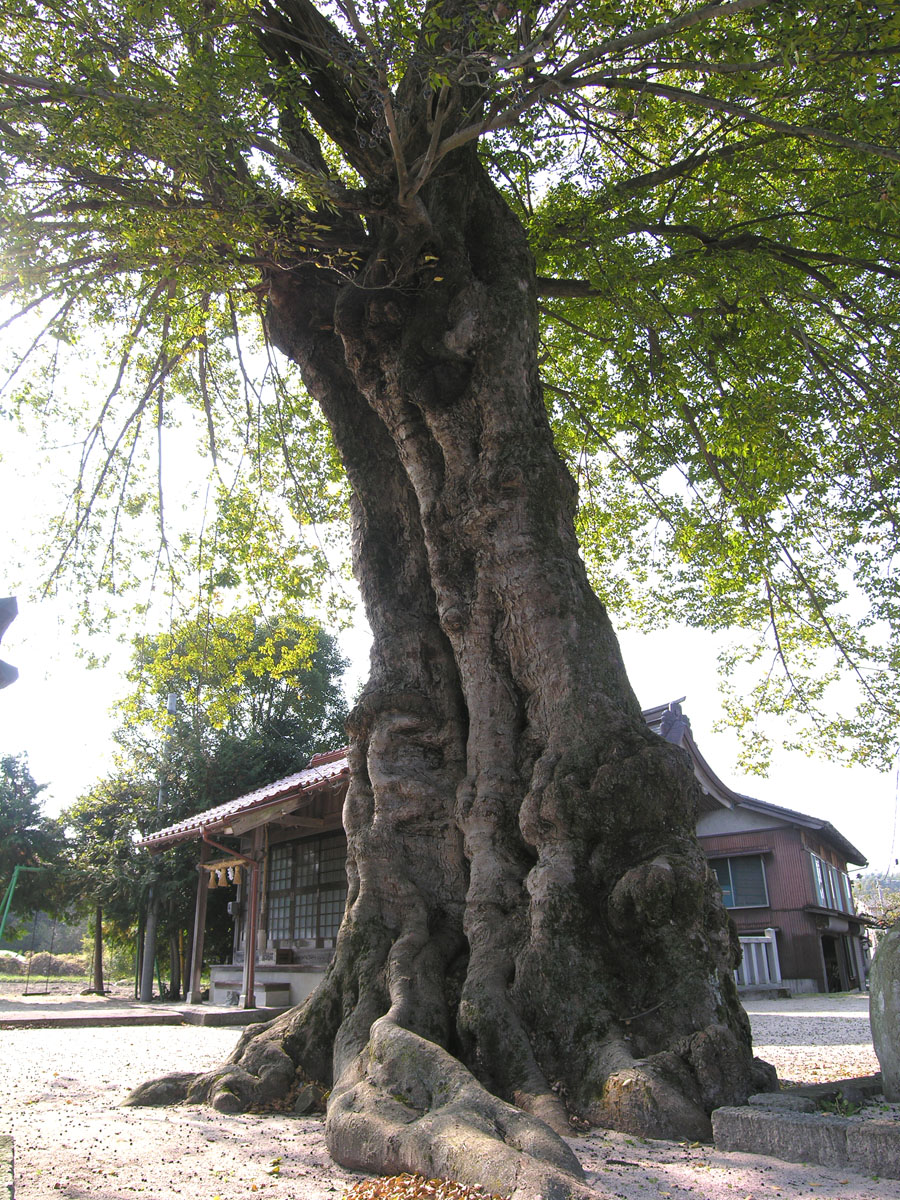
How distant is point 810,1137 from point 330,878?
11.8 meters

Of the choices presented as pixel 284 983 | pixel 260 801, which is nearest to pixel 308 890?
pixel 284 983

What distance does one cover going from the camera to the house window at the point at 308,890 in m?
14.0

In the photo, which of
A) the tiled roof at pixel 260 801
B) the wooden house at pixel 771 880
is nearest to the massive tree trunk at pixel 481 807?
the tiled roof at pixel 260 801

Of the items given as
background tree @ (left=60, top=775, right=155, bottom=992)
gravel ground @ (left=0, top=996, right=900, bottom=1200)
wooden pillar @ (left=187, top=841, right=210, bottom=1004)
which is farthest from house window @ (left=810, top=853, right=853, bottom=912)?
background tree @ (left=60, top=775, right=155, bottom=992)

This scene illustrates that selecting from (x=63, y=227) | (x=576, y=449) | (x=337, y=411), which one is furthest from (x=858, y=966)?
(x=63, y=227)

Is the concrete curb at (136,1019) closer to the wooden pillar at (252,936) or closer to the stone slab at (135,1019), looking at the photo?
the stone slab at (135,1019)

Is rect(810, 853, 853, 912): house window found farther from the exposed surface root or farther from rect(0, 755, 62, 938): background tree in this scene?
rect(0, 755, 62, 938): background tree

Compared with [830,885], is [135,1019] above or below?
below

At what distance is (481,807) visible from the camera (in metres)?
5.28

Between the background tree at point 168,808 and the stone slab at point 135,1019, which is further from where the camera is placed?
the background tree at point 168,808

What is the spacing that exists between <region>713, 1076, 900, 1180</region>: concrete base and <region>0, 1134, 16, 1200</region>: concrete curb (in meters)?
2.71

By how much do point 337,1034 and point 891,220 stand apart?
7.61 metres

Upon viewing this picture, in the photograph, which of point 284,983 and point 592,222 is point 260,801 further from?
point 592,222

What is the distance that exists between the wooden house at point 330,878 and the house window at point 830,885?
0.05 m
